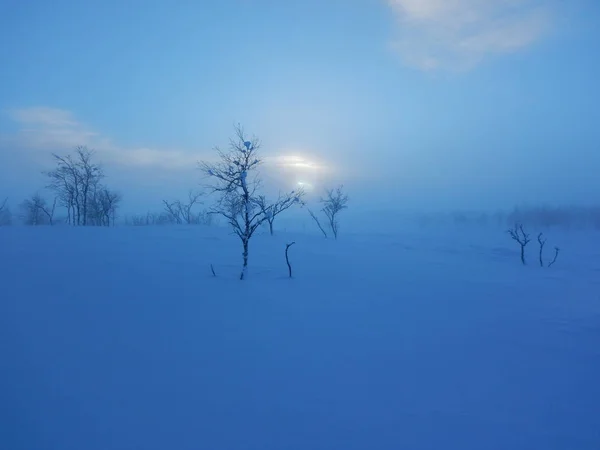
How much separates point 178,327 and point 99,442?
444 centimetres

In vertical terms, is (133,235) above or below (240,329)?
above

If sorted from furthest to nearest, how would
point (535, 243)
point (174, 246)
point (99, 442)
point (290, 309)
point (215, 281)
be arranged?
point (535, 243), point (174, 246), point (215, 281), point (290, 309), point (99, 442)

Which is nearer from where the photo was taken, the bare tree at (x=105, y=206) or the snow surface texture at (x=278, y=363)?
the snow surface texture at (x=278, y=363)

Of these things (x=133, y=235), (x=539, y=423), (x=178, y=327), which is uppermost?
(x=133, y=235)

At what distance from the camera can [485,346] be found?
30.8 feet

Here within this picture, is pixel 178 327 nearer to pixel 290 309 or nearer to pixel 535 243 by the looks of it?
pixel 290 309

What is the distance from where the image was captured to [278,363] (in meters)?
7.80

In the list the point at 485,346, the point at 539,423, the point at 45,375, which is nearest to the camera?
the point at 539,423

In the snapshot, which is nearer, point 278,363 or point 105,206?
point 278,363

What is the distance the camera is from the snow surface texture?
549 centimetres

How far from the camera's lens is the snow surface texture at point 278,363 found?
5492 millimetres

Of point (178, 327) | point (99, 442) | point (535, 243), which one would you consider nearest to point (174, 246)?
point (178, 327)

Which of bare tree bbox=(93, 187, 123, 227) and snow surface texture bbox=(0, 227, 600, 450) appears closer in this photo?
snow surface texture bbox=(0, 227, 600, 450)

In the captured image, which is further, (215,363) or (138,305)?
(138,305)
